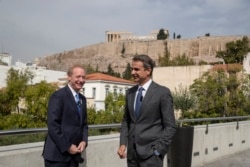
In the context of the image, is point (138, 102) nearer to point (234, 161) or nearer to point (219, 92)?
point (234, 161)

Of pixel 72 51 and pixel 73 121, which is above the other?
pixel 72 51

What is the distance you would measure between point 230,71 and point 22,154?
182ft

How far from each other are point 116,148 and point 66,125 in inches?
94.0

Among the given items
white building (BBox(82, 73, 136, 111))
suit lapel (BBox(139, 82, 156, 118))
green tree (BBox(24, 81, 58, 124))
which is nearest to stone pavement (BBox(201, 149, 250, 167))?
suit lapel (BBox(139, 82, 156, 118))

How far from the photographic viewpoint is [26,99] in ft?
170

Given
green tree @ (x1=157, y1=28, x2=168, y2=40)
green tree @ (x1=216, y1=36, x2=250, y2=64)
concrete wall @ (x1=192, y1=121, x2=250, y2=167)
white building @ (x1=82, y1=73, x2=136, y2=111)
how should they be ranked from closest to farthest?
concrete wall @ (x1=192, y1=121, x2=250, y2=167)
white building @ (x1=82, y1=73, x2=136, y2=111)
green tree @ (x1=216, y1=36, x2=250, y2=64)
green tree @ (x1=157, y1=28, x2=168, y2=40)

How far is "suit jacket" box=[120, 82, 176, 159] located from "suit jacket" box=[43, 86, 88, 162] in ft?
1.90

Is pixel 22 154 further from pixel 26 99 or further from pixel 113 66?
pixel 113 66

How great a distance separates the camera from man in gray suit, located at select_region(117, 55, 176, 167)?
388cm

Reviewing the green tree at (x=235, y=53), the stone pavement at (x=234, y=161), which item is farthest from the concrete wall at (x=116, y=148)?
the green tree at (x=235, y=53)

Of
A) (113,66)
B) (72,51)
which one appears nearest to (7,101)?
(113,66)

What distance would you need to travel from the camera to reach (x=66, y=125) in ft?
12.9

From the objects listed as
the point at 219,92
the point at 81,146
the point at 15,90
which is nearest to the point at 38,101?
the point at 15,90

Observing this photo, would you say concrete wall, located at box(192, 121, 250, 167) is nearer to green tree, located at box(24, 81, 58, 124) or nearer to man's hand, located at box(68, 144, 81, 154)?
man's hand, located at box(68, 144, 81, 154)
